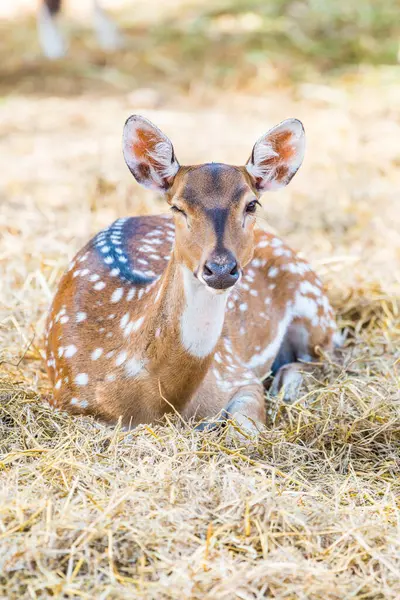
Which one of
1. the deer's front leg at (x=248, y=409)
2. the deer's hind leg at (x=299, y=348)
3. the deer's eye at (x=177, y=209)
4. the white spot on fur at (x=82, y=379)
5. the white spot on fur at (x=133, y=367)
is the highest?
the deer's eye at (x=177, y=209)

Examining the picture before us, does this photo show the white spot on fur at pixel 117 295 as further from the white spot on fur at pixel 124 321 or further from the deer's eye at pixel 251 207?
the deer's eye at pixel 251 207

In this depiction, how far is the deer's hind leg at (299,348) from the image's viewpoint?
4695 millimetres

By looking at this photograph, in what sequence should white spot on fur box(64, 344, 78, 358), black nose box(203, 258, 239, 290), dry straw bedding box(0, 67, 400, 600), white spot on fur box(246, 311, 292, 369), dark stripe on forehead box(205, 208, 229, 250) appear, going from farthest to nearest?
white spot on fur box(246, 311, 292, 369) < white spot on fur box(64, 344, 78, 358) < dark stripe on forehead box(205, 208, 229, 250) < black nose box(203, 258, 239, 290) < dry straw bedding box(0, 67, 400, 600)

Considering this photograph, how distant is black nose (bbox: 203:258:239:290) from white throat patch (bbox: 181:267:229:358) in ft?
0.60

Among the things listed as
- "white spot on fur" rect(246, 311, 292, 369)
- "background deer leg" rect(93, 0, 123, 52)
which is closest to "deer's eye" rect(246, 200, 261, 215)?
"white spot on fur" rect(246, 311, 292, 369)

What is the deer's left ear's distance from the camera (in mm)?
3695

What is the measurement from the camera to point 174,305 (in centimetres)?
353

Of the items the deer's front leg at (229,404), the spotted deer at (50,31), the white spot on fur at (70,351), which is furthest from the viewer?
the spotted deer at (50,31)

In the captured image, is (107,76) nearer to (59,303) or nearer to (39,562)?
(59,303)

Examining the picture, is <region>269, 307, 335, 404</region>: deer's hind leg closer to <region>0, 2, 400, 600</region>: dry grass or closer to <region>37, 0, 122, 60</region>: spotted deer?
<region>0, 2, 400, 600</region>: dry grass

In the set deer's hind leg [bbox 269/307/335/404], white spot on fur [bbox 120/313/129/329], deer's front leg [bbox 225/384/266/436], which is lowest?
deer's hind leg [bbox 269/307/335/404]

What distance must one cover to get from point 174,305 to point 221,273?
1.29 ft

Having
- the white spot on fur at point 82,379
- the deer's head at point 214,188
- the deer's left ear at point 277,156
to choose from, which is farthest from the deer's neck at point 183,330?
the deer's left ear at point 277,156

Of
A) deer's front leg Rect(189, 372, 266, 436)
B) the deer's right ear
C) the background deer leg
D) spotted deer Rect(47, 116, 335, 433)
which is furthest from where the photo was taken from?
the background deer leg
